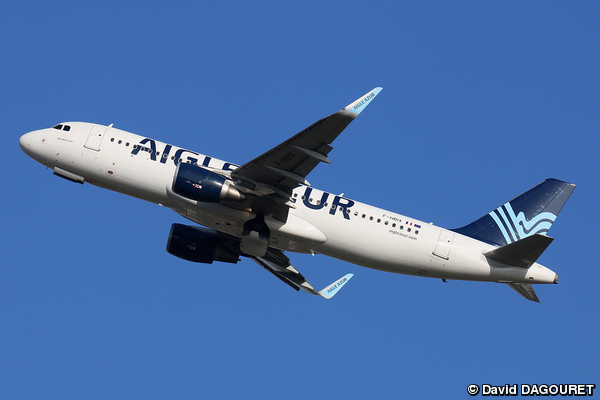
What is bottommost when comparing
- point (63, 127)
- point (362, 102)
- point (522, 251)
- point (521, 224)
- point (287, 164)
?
point (522, 251)

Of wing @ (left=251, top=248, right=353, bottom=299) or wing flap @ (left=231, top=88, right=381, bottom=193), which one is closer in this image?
wing flap @ (left=231, top=88, right=381, bottom=193)

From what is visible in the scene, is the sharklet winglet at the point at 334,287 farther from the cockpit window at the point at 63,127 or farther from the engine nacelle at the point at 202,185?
the cockpit window at the point at 63,127

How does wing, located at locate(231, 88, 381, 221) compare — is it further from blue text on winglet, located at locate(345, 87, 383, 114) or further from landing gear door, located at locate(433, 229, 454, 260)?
landing gear door, located at locate(433, 229, 454, 260)

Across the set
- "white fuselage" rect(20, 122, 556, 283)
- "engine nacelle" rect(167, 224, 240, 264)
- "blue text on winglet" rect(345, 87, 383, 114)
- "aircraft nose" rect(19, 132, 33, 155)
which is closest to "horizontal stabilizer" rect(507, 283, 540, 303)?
"white fuselage" rect(20, 122, 556, 283)

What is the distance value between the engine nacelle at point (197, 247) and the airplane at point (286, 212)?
99mm

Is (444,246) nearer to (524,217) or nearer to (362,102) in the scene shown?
(524,217)

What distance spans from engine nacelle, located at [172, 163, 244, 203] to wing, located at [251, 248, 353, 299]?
28.8ft

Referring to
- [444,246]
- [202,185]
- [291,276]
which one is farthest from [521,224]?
[202,185]

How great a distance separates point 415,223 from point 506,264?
16.5 feet

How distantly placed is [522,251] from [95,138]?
75.2ft

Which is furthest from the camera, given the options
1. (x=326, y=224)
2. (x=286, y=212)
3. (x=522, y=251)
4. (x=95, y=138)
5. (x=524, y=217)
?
(x=524, y=217)

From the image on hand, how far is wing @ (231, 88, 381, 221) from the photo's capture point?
24.1 metres

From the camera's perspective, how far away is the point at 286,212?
29.1 metres

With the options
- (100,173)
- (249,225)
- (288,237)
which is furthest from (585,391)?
(100,173)
